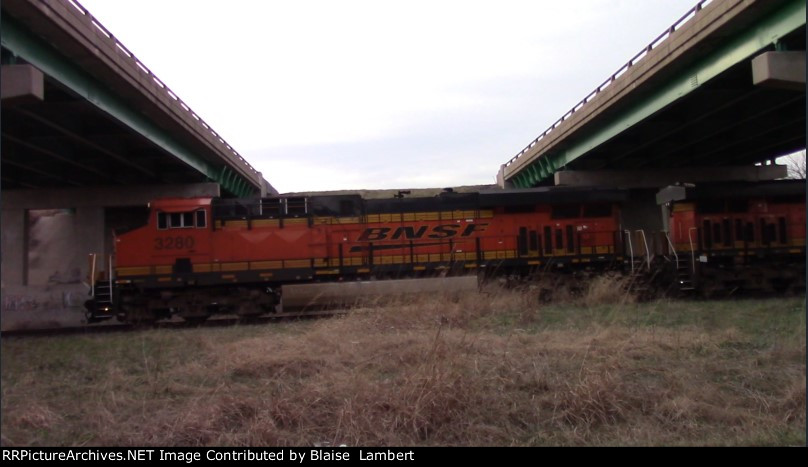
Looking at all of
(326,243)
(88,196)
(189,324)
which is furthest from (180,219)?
(88,196)

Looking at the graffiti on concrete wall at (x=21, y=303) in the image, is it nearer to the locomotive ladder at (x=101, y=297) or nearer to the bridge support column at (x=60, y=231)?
the bridge support column at (x=60, y=231)

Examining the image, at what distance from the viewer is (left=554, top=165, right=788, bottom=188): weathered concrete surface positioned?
2802 centimetres

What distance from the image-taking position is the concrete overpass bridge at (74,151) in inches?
486

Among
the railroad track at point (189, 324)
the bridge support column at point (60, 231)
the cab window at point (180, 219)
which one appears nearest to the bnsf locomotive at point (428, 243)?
the cab window at point (180, 219)

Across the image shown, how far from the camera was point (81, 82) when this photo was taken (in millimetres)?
14555

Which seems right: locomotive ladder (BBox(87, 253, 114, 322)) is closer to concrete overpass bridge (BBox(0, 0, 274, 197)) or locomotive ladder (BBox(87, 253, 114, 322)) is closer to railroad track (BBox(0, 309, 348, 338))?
railroad track (BBox(0, 309, 348, 338))

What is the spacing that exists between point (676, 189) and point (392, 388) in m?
16.6

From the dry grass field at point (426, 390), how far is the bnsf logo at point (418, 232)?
832 cm

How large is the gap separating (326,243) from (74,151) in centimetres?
942

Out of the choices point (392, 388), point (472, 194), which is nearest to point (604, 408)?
point (392, 388)

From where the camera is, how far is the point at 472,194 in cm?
1903

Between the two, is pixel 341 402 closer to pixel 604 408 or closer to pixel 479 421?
pixel 479 421

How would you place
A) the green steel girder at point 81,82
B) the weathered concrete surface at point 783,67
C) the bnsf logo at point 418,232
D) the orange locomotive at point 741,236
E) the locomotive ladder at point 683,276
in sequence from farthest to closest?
1. the orange locomotive at point 741,236
2. the locomotive ladder at point 683,276
3. the bnsf logo at point 418,232
4. the weathered concrete surface at point 783,67
5. the green steel girder at point 81,82

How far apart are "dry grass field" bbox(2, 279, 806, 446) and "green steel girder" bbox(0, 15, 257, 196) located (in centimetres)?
597
